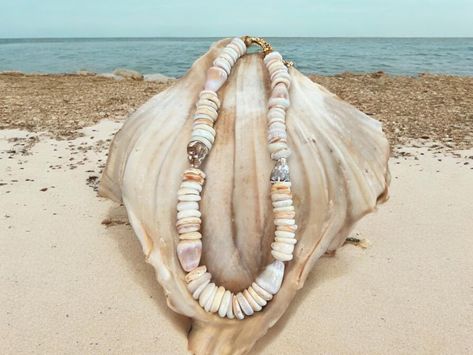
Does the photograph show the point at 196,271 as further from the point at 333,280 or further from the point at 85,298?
the point at 333,280

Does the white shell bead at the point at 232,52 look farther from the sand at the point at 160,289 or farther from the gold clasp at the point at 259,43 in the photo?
the sand at the point at 160,289

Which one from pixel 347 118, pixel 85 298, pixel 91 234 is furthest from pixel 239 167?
pixel 91 234

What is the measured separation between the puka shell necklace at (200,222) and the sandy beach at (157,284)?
20 cm

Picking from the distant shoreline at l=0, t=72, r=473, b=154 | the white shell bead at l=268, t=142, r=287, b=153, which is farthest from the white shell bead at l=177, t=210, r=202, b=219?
the distant shoreline at l=0, t=72, r=473, b=154

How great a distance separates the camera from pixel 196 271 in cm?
189

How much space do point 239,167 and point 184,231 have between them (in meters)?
0.37

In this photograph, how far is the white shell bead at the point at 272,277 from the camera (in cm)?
187

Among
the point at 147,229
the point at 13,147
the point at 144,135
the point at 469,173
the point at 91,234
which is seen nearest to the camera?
the point at 147,229

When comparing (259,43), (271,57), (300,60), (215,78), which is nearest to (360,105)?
(259,43)

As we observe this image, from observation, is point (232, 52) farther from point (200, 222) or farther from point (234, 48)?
point (200, 222)

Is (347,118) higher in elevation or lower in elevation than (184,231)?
higher

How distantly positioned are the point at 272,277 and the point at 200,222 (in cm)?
37

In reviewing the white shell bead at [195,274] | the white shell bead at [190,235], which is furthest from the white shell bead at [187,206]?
the white shell bead at [195,274]

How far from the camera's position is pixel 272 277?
1881mm
